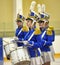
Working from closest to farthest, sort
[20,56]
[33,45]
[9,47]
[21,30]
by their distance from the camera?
[20,56] → [33,45] → [9,47] → [21,30]

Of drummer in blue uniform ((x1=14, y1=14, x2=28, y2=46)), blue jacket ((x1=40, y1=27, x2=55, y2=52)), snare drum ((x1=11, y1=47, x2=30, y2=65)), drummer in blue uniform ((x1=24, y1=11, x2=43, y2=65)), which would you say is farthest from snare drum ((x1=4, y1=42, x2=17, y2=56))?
drummer in blue uniform ((x1=14, y1=14, x2=28, y2=46))

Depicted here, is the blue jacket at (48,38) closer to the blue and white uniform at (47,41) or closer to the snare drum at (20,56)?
the blue and white uniform at (47,41)

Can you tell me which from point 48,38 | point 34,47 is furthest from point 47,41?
point 34,47

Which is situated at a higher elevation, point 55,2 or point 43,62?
point 55,2

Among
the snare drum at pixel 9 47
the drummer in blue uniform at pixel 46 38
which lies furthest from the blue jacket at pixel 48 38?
the snare drum at pixel 9 47

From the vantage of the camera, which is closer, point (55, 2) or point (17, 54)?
point (17, 54)

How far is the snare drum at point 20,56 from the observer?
17.1 ft

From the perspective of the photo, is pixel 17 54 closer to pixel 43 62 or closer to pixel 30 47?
pixel 30 47

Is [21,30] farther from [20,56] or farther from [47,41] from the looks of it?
[20,56]

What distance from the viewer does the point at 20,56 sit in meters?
5.25

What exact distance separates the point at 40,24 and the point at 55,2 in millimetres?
7798

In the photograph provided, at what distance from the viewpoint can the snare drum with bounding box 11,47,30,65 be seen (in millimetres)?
5203

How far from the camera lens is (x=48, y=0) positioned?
13555 millimetres

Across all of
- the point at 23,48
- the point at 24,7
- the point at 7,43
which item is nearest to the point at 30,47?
the point at 23,48
